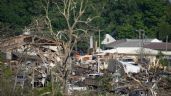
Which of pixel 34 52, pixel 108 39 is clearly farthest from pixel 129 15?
pixel 34 52

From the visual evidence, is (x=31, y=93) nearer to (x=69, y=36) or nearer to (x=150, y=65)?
(x=69, y=36)

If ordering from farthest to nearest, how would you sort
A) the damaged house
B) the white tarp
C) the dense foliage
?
the white tarp < the dense foliage < the damaged house

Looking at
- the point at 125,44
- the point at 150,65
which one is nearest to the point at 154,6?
the point at 125,44

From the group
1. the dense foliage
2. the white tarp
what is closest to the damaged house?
the dense foliage

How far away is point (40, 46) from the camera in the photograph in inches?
415

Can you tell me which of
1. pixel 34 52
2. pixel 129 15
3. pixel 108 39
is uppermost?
pixel 129 15

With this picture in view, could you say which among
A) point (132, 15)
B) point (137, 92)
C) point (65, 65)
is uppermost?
point (132, 15)

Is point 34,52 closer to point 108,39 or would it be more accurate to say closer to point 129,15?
point 108,39

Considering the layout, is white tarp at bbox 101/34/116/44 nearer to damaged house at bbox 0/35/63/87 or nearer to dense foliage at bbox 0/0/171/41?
dense foliage at bbox 0/0/171/41

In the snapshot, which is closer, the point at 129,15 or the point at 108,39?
the point at 108,39

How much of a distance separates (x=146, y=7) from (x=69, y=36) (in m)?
40.7

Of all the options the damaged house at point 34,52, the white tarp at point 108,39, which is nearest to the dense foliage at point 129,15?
the white tarp at point 108,39

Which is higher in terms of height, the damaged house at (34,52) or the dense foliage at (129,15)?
the dense foliage at (129,15)

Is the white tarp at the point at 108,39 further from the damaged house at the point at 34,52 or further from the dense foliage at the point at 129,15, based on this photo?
the damaged house at the point at 34,52
